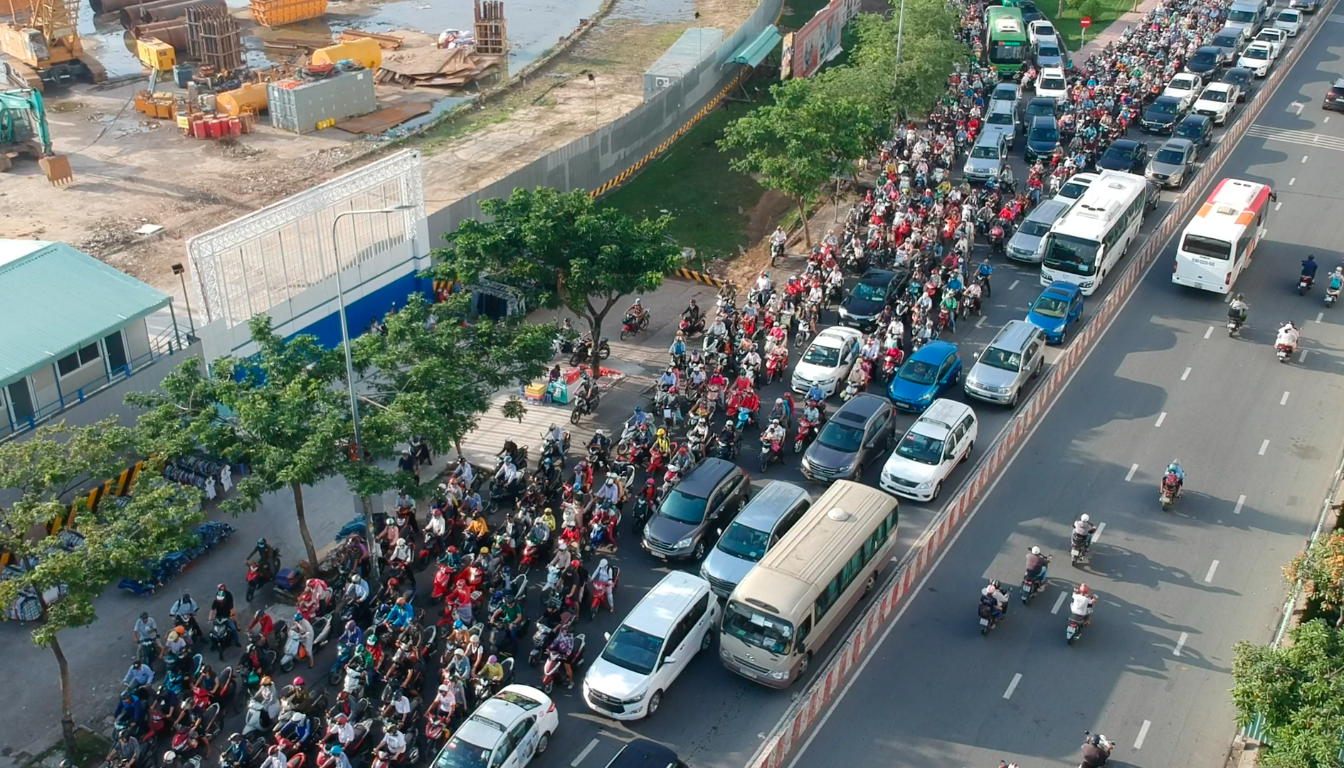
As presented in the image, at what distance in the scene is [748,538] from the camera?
24.4 m

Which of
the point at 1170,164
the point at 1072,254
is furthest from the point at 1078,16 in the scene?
the point at 1072,254

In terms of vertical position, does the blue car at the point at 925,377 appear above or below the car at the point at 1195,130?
below

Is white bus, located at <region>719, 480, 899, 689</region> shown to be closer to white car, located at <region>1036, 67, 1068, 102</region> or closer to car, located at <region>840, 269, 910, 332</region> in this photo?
car, located at <region>840, 269, 910, 332</region>

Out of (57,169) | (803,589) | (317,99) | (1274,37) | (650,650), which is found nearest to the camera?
(650,650)

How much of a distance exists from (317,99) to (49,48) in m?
16.6

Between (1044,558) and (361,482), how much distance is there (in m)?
13.1

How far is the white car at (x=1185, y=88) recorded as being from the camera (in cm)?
5194

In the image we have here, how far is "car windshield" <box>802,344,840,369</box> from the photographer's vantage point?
32.0m

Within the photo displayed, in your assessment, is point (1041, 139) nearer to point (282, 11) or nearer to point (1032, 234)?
point (1032, 234)

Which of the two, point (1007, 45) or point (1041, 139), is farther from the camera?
point (1007, 45)

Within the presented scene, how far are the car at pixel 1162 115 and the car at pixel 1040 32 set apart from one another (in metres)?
10.4

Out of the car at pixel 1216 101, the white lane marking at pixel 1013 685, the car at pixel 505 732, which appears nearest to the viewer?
the car at pixel 505 732

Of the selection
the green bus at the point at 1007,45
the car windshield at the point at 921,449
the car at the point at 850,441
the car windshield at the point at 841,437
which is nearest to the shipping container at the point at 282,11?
the green bus at the point at 1007,45

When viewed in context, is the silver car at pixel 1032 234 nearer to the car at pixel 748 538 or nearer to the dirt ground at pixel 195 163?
the car at pixel 748 538
